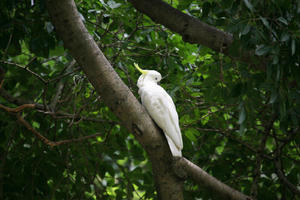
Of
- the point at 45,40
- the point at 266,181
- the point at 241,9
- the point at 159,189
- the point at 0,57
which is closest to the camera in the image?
the point at 241,9

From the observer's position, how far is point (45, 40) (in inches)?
108

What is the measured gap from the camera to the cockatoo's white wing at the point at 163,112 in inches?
90.6

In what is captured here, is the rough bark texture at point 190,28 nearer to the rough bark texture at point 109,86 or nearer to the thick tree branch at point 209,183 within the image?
the rough bark texture at point 109,86

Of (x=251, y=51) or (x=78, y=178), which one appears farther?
(x=78, y=178)

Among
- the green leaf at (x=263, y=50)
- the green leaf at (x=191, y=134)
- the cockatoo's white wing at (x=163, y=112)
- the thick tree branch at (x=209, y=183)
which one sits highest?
the green leaf at (x=263, y=50)

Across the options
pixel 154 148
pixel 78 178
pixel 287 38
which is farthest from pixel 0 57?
pixel 287 38

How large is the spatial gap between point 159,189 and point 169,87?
1.07 m

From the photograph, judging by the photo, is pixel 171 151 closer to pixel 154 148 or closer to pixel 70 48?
pixel 154 148

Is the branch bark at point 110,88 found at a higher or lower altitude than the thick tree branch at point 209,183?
higher

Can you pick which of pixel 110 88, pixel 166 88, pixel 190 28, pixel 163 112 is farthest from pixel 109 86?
pixel 166 88

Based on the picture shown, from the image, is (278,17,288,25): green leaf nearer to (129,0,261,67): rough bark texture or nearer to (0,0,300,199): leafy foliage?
(0,0,300,199): leafy foliage

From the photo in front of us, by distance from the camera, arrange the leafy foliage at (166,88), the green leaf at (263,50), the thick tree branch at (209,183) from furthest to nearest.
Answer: the thick tree branch at (209,183), the leafy foliage at (166,88), the green leaf at (263,50)

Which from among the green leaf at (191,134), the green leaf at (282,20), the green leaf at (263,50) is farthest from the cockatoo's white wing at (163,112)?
the green leaf at (282,20)

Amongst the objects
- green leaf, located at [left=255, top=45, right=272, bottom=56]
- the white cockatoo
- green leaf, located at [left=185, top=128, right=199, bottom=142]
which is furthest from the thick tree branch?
green leaf, located at [left=255, top=45, right=272, bottom=56]
